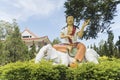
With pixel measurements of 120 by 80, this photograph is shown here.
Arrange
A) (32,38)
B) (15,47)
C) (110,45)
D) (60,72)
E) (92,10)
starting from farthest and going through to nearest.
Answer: (32,38) < (15,47) < (110,45) < (92,10) < (60,72)

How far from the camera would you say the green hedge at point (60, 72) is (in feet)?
26.8

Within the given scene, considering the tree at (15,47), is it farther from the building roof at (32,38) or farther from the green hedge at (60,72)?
the green hedge at (60,72)

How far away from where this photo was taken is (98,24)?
64.2 feet

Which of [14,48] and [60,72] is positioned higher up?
[14,48]

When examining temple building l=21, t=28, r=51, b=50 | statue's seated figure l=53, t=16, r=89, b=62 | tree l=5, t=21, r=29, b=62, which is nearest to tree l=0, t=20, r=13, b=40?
tree l=5, t=21, r=29, b=62

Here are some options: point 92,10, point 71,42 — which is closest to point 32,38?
point 92,10

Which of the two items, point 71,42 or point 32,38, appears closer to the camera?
point 71,42

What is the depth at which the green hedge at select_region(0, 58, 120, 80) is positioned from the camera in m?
8.16

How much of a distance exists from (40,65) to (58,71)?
41 centimetres

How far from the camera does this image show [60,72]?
879 centimetres

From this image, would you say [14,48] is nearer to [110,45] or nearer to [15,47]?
[15,47]

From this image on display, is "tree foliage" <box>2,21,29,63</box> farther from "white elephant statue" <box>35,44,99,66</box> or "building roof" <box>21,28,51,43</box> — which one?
"white elephant statue" <box>35,44,99,66</box>

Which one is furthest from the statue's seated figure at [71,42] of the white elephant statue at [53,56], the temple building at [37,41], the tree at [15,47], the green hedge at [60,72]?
the temple building at [37,41]

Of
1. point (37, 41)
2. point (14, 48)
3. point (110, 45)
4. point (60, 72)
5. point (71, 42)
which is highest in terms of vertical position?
point (37, 41)
